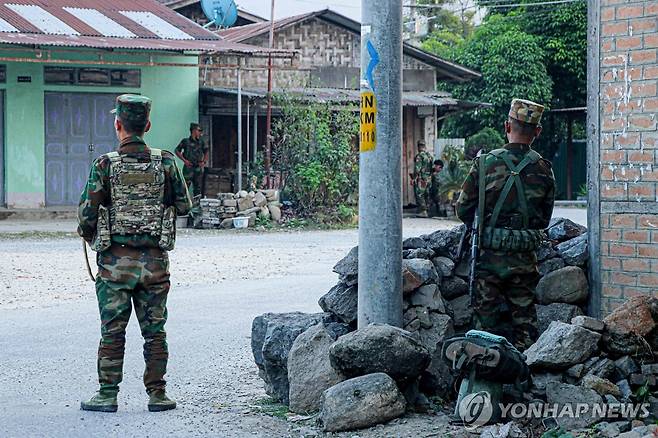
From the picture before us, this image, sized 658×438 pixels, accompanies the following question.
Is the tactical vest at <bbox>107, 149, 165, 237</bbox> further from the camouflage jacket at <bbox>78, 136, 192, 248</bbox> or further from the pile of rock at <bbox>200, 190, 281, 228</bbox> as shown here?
the pile of rock at <bbox>200, 190, 281, 228</bbox>

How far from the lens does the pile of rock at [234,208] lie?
21.3 meters

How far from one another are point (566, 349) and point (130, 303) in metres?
2.52

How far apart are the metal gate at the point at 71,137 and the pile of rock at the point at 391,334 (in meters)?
16.3

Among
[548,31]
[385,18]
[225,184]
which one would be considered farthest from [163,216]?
[548,31]

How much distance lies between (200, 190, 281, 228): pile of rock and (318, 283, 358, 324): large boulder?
14.4m

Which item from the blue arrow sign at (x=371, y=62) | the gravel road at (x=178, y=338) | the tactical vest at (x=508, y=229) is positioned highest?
the blue arrow sign at (x=371, y=62)

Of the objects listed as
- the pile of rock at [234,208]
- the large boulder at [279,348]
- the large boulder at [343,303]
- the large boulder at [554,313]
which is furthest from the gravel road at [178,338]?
the pile of rock at [234,208]

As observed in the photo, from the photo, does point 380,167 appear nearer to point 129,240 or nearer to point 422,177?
point 129,240

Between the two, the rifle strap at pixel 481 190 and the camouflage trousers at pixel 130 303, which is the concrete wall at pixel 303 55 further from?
the camouflage trousers at pixel 130 303

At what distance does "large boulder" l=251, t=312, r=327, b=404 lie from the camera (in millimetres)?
6863

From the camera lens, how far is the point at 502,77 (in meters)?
34.2

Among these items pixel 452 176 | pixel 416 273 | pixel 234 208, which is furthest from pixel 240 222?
pixel 416 273

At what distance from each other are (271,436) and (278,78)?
2048 cm

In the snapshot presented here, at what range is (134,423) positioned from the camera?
20.7 ft
